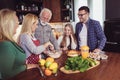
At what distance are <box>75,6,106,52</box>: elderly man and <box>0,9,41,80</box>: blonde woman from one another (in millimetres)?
1443

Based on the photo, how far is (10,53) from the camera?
1826 millimetres

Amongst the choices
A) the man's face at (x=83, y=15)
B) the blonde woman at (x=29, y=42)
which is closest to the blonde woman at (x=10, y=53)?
the blonde woman at (x=29, y=42)

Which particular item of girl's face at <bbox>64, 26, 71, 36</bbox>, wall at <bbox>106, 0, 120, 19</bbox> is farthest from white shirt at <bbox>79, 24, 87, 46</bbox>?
wall at <bbox>106, 0, 120, 19</bbox>

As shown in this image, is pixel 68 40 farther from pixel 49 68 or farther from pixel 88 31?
pixel 49 68

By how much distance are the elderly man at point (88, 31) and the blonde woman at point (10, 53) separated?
1.44 metres

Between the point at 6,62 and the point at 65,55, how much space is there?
42.4 inches

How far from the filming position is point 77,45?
3.43 metres

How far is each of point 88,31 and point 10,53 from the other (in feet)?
5.69

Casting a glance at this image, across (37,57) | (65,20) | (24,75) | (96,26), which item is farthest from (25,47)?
(65,20)

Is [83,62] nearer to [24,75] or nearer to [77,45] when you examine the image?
[24,75]

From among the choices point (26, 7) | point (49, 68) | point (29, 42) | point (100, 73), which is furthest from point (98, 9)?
point (49, 68)

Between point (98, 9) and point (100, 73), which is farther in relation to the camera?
point (98, 9)

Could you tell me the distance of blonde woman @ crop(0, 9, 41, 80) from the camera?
71.5 inches

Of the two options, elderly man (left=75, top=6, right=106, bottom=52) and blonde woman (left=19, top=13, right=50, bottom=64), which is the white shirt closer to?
elderly man (left=75, top=6, right=106, bottom=52)
